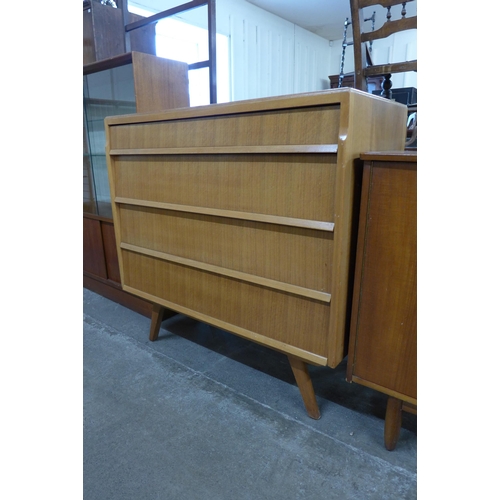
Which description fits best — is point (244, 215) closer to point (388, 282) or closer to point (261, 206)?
point (261, 206)

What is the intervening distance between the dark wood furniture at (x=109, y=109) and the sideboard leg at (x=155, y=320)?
224mm

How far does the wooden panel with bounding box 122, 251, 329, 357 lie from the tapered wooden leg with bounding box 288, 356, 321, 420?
0.13m

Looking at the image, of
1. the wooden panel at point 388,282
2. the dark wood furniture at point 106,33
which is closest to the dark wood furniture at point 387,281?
the wooden panel at point 388,282

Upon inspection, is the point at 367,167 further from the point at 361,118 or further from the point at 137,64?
the point at 137,64

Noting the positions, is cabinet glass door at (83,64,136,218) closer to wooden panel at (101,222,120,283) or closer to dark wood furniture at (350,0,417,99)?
wooden panel at (101,222,120,283)

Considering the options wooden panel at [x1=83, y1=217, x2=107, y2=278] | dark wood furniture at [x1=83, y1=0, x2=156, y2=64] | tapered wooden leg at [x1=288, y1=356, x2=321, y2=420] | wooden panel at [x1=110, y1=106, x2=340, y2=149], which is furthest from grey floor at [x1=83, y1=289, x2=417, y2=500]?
dark wood furniture at [x1=83, y1=0, x2=156, y2=64]

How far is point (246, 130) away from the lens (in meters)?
1.01

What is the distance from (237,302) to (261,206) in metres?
0.33

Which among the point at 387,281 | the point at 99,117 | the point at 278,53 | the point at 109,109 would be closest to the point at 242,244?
the point at 387,281

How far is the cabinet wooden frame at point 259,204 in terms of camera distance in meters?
0.90

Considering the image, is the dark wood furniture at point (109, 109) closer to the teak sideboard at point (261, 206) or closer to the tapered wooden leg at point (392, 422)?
the teak sideboard at point (261, 206)
